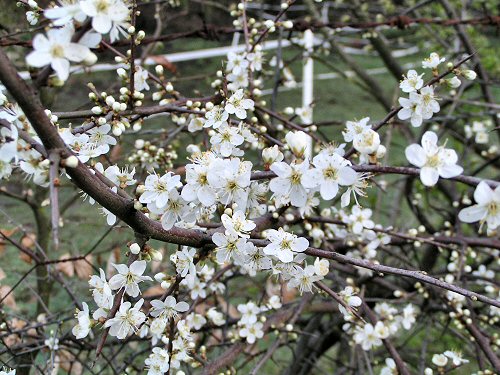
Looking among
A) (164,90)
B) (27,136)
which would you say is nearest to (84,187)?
(27,136)

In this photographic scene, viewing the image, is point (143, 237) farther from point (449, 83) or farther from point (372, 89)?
point (372, 89)

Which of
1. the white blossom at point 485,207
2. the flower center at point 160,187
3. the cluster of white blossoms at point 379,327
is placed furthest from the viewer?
the cluster of white blossoms at point 379,327

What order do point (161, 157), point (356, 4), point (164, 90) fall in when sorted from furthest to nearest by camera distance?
point (356, 4), point (161, 157), point (164, 90)

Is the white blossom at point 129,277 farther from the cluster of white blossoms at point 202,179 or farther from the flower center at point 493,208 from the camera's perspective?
the flower center at point 493,208

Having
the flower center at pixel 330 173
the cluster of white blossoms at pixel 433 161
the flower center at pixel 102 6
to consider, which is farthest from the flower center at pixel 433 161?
the flower center at pixel 102 6

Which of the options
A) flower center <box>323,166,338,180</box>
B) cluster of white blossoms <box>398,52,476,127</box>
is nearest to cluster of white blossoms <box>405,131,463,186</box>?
flower center <box>323,166,338,180</box>

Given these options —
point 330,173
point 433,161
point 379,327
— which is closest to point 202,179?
point 330,173

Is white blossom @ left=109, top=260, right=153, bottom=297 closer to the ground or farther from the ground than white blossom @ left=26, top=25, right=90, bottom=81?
closer to the ground

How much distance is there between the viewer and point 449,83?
97cm

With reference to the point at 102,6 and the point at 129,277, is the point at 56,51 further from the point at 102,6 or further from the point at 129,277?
the point at 129,277

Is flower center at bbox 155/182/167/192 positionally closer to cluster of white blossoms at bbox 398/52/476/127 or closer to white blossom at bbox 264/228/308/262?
white blossom at bbox 264/228/308/262

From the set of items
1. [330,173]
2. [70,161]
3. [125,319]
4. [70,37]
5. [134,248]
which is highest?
[70,37]

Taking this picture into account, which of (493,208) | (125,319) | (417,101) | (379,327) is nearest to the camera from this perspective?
(493,208)

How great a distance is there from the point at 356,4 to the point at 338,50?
1.23 feet
